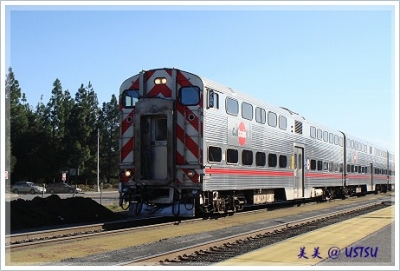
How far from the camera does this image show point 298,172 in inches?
916

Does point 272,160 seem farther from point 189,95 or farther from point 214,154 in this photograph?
point 189,95

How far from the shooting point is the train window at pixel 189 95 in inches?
621

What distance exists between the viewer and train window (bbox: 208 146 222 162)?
51.8ft

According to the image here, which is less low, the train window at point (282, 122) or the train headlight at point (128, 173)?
the train window at point (282, 122)

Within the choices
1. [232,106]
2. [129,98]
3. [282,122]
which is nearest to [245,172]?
[232,106]

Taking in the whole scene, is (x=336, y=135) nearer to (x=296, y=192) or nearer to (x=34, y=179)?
(x=296, y=192)

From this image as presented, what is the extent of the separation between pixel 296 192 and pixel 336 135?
29.1 ft

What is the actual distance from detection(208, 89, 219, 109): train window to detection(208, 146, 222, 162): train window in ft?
4.39

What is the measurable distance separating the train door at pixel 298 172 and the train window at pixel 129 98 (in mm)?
9169

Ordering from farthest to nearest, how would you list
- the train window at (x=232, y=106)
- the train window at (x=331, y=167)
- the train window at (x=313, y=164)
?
the train window at (x=331, y=167) → the train window at (x=313, y=164) → the train window at (x=232, y=106)

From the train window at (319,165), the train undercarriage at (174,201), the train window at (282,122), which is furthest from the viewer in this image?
the train window at (319,165)

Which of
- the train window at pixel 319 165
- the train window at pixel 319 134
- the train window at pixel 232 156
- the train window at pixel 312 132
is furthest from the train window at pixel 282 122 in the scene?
the train window at pixel 319 134

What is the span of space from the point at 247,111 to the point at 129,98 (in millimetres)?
4348

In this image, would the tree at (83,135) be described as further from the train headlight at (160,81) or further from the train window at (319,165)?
the train headlight at (160,81)
